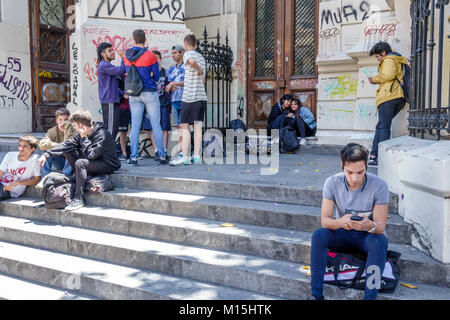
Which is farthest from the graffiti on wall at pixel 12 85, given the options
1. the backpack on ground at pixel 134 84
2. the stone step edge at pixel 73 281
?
the stone step edge at pixel 73 281

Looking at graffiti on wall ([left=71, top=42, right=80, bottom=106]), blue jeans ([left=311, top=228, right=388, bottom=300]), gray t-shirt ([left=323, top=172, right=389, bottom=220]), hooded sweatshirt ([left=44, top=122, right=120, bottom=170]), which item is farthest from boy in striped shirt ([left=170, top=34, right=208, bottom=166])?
blue jeans ([left=311, top=228, right=388, bottom=300])

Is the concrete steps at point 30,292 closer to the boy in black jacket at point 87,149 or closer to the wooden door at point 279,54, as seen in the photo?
the boy in black jacket at point 87,149

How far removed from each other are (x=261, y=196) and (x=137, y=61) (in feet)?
9.36

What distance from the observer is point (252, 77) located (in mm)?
8891

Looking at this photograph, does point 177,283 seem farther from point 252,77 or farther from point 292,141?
point 252,77

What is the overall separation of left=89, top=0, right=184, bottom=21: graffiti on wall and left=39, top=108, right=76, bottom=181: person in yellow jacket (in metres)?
2.27

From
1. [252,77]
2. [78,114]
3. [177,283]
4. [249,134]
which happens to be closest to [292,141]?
[249,134]

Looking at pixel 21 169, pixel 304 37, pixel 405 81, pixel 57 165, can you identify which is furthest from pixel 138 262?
pixel 304 37

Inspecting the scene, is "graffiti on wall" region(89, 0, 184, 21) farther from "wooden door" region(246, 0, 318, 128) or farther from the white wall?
the white wall

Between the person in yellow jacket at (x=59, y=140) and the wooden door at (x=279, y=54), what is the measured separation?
4.14m

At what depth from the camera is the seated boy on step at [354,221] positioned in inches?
113

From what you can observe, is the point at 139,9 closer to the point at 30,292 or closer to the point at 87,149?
the point at 87,149

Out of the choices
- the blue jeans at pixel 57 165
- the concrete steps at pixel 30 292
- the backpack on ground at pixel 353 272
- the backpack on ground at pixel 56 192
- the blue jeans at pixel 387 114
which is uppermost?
the blue jeans at pixel 387 114

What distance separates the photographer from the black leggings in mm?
4945
